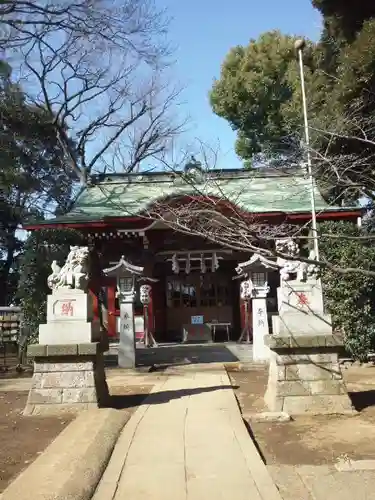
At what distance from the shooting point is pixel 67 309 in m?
7.32

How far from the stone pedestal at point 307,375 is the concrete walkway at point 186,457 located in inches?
31.5

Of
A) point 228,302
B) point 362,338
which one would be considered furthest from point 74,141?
point 362,338

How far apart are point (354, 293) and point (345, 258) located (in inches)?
33.8

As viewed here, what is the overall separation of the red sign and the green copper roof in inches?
281

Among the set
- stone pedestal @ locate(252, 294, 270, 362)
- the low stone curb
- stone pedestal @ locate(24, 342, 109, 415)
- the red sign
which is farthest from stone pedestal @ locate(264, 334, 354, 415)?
stone pedestal @ locate(252, 294, 270, 362)

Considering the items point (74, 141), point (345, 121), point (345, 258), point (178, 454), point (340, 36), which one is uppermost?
point (74, 141)

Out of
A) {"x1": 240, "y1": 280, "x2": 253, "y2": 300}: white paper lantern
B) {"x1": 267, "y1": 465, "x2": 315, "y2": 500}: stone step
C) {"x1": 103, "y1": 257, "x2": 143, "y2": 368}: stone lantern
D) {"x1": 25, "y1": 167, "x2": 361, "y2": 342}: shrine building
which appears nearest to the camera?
{"x1": 267, "y1": 465, "x2": 315, "y2": 500}: stone step

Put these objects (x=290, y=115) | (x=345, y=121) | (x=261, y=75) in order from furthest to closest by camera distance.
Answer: (x=261, y=75) < (x=290, y=115) < (x=345, y=121)

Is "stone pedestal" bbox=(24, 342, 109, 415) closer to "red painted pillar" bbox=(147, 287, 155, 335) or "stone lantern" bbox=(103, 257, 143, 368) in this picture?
"stone lantern" bbox=(103, 257, 143, 368)

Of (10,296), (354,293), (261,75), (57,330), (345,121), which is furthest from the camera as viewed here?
(10,296)

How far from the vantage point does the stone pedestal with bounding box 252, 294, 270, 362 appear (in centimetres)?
1227

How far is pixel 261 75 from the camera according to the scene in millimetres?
23422

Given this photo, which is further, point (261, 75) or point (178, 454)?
point (261, 75)

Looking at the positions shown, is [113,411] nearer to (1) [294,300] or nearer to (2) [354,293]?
(1) [294,300]
